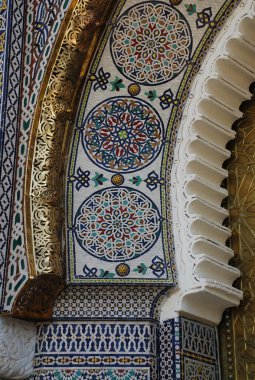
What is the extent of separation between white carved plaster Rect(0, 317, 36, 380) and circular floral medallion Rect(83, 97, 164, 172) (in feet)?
2.93

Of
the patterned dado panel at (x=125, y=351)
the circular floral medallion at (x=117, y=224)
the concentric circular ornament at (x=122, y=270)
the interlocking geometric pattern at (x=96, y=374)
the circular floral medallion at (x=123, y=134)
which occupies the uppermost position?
the circular floral medallion at (x=123, y=134)

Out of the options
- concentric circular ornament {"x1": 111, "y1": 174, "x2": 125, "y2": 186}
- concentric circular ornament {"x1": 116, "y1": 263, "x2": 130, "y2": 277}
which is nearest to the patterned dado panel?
concentric circular ornament {"x1": 116, "y1": 263, "x2": 130, "y2": 277}

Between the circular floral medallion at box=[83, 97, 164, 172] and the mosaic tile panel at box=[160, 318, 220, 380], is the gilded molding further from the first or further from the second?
the circular floral medallion at box=[83, 97, 164, 172]

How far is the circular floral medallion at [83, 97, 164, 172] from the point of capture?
4.14 metres

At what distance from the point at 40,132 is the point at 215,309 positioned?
123 centimetres

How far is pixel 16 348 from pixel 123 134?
119 centimetres

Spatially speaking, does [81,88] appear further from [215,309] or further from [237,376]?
[237,376]

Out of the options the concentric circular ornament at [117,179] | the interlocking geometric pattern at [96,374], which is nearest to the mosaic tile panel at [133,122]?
the concentric circular ornament at [117,179]

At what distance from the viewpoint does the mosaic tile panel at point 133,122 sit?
159 inches

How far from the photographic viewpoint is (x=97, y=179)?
162 inches

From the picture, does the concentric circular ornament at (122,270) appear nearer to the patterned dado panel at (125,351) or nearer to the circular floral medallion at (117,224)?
the circular floral medallion at (117,224)

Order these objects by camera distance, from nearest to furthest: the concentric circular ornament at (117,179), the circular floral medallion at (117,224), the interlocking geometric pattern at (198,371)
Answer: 1. the interlocking geometric pattern at (198,371)
2. the circular floral medallion at (117,224)
3. the concentric circular ornament at (117,179)

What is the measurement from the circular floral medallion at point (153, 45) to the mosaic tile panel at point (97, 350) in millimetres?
1269

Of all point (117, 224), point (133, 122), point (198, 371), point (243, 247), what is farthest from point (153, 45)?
point (198, 371)
